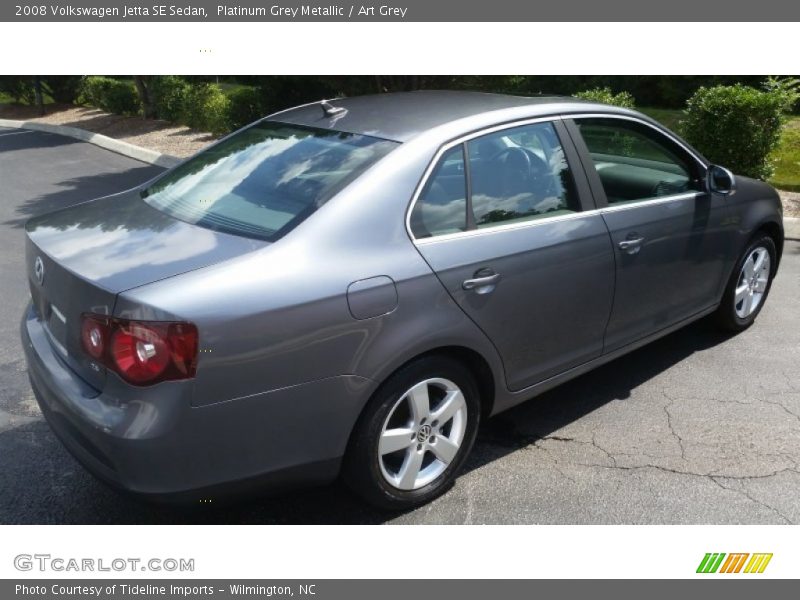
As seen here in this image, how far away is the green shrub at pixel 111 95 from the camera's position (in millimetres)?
19531

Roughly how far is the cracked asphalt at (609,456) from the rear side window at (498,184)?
45.3 inches

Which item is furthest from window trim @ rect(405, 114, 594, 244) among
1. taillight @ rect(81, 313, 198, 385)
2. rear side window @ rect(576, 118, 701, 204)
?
taillight @ rect(81, 313, 198, 385)

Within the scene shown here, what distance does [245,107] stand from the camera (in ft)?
46.2

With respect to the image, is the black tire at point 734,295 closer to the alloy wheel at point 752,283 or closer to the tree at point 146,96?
the alloy wheel at point 752,283

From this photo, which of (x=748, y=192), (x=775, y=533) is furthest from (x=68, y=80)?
(x=775, y=533)

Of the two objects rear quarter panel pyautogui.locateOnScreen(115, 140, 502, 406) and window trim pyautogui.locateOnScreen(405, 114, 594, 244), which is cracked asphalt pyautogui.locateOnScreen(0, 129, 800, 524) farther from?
window trim pyautogui.locateOnScreen(405, 114, 594, 244)

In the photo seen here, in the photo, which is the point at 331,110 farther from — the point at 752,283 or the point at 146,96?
the point at 146,96

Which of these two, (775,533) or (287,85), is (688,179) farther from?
(287,85)

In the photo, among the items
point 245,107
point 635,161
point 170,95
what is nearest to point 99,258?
point 635,161

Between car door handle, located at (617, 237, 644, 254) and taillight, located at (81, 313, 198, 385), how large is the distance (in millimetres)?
2250

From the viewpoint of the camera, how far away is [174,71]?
16.2 metres

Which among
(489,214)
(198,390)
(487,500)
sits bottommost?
(487,500)

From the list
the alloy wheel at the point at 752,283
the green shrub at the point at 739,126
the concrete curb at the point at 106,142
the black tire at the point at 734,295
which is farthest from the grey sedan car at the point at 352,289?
the concrete curb at the point at 106,142

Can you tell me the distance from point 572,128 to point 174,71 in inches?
557
